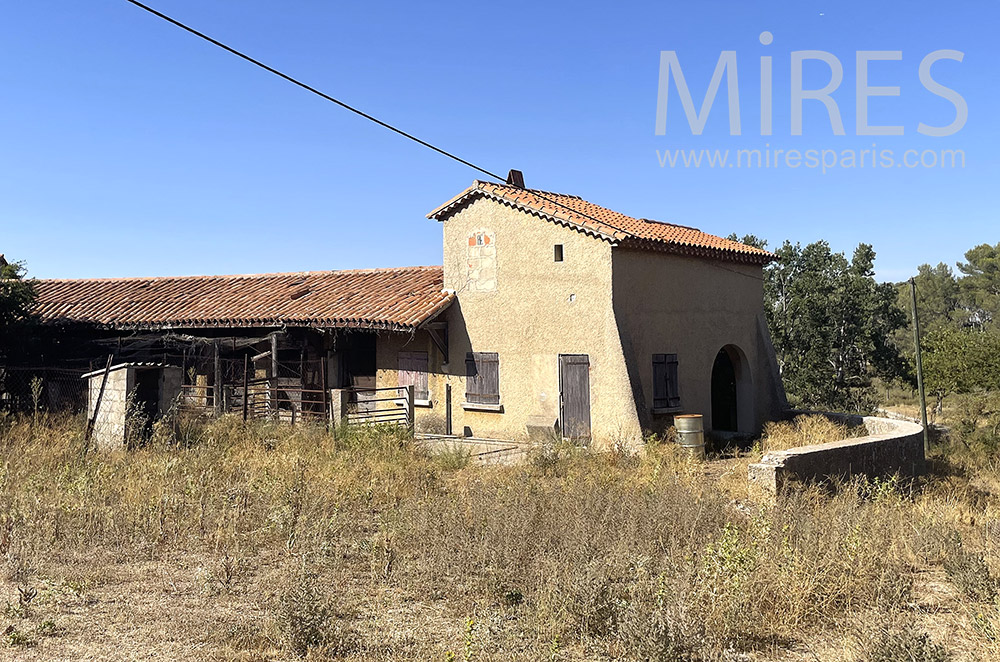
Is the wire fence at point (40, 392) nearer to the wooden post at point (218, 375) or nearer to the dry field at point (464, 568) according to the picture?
the wooden post at point (218, 375)

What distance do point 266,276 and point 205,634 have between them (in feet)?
56.3

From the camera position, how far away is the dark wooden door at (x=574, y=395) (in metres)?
13.4

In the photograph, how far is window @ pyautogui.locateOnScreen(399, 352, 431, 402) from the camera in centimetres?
1584

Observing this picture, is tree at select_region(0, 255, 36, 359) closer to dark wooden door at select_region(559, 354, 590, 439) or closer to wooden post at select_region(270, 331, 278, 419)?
wooden post at select_region(270, 331, 278, 419)

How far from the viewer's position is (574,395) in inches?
535

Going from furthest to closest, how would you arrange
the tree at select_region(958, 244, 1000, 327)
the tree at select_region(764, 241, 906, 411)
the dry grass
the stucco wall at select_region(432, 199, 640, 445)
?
the tree at select_region(958, 244, 1000, 327), the tree at select_region(764, 241, 906, 411), the stucco wall at select_region(432, 199, 640, 445), the dry grass

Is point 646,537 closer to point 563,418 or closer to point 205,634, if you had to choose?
point 205,634

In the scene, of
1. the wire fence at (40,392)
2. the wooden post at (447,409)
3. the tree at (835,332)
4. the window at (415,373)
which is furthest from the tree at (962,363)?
the wire fence at (40,392)

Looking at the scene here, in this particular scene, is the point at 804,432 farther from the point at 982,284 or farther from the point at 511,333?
the point at 982,284

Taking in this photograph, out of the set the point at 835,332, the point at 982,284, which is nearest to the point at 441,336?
the point at 835,332

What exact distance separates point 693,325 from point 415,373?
607 cm

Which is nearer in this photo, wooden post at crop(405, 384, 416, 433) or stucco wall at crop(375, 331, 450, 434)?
wooden post at crop(405, 384, 416, 433)

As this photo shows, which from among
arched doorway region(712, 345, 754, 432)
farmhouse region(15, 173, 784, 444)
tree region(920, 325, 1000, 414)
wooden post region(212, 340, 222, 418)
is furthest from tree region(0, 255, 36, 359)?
tree region(920, 325, 1000, 414)

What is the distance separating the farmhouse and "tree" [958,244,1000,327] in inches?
1836
